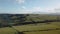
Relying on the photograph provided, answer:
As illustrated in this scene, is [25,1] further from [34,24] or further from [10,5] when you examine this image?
[34,24]

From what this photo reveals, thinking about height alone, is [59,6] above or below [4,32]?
above

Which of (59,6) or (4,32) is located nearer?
(4,32)

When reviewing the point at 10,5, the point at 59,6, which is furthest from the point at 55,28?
the point at 10,5

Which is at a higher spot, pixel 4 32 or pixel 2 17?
pixel 2 17

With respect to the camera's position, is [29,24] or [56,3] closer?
[29,24]

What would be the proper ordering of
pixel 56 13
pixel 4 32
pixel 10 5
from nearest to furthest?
pixel 4 32 < pixel 10 5 < pixel 56 13

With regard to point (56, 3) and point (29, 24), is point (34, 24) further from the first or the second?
point (56, 3)

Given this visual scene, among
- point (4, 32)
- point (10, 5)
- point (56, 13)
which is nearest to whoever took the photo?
point (4, 32)

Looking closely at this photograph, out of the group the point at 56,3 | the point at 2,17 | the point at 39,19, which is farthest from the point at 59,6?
the point at 2,17

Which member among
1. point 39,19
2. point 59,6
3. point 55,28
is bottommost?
point 55,28
